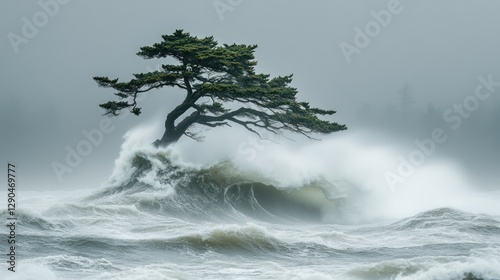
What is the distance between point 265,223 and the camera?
28109mm

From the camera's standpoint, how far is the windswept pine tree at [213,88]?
32.5m

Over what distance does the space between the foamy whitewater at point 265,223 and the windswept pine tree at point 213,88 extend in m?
2.07

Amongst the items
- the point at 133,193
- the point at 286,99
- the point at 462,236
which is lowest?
the point at 462,236

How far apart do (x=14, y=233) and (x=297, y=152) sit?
20.4m

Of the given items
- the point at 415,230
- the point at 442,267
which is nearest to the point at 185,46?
the point at 415,230

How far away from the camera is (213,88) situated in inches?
1256

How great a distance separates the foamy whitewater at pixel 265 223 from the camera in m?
16.1

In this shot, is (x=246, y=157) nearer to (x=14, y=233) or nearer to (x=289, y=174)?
(x=289, y=174)

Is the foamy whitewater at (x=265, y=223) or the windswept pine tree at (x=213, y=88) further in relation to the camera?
the windswept pine tree at (x=213, y=88)

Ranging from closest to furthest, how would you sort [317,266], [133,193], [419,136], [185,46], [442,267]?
[442,267] → [317,266] → [133,193] → [185,46] → [419,136]

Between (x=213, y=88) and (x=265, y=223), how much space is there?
24.3 feet

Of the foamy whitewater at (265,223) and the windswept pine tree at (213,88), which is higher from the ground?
the windswept pine tree at (213,88)

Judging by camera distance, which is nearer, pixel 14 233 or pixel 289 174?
pixel 14 233

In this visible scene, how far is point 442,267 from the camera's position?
1580 cm
